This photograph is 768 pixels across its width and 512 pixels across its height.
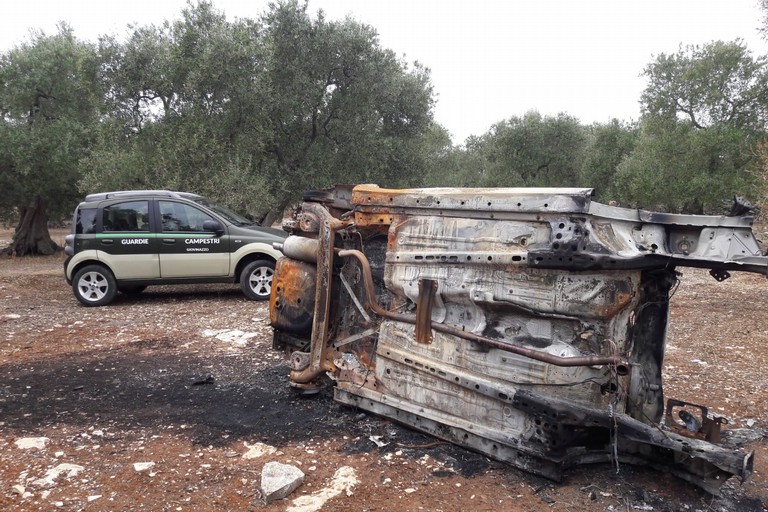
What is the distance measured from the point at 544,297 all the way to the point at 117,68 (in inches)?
496

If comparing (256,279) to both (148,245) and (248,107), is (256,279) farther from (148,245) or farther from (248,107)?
(248,107)

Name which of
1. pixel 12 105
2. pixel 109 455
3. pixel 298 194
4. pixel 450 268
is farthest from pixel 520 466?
pixel 12 105

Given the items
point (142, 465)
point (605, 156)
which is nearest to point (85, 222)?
point (142, 465)

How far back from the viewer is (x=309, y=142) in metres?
14.3

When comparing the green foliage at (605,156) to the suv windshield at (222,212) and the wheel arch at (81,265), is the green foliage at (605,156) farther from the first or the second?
the wheel arch at (81,265)

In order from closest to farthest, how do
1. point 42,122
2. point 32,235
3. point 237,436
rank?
1. point 237,436
2. point 42,122
3. point 32,235

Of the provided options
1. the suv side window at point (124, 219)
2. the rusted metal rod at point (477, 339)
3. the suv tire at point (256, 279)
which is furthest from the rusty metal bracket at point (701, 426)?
the suv side window at point (124, 219)

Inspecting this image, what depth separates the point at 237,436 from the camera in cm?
411

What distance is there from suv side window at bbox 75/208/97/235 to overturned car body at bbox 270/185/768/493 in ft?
20.2

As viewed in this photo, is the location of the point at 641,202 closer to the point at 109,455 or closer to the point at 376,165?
the point at 376,165

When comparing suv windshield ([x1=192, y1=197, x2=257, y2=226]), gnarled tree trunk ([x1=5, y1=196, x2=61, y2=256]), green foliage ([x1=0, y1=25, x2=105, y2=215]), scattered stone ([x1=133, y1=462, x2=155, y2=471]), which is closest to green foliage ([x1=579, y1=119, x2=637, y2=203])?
suv windshield ([x1=192, y1=197, x2=257, y2=226])

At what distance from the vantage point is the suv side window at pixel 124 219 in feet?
29.4

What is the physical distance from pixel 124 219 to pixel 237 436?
6131 mm

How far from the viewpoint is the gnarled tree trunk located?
18.4 m
